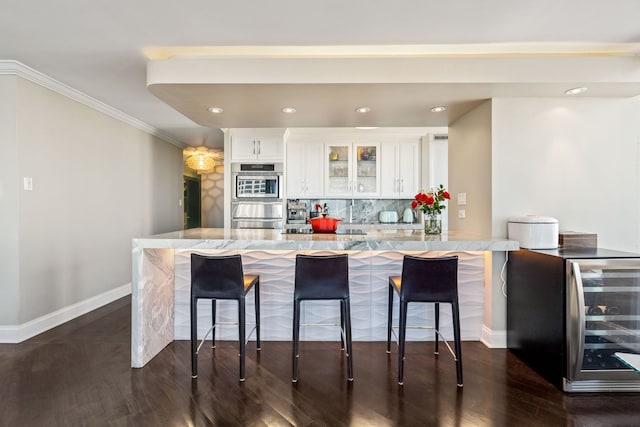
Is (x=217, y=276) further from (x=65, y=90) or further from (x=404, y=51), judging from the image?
(x=65, y=90)

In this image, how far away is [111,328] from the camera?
3242mm

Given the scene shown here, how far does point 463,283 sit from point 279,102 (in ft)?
7.60

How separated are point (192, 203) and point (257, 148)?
142 inches

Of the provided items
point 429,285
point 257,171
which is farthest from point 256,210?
point 429,285

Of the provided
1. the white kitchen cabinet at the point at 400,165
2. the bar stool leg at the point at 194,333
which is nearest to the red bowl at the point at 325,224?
the bar stool leg at the point at 194,333

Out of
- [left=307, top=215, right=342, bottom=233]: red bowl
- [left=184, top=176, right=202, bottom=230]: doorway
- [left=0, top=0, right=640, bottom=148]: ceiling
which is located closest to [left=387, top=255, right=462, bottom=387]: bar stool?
[left=307, top=215, right=342, bottom=233]: red bowl

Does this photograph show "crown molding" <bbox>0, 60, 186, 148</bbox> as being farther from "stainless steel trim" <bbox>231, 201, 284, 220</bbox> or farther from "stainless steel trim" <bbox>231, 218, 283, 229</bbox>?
Answer: "stainless steel trim" <bbox>231, 218, 283, 229</bbox>

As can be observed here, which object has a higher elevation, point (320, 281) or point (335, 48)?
point (335, 48)

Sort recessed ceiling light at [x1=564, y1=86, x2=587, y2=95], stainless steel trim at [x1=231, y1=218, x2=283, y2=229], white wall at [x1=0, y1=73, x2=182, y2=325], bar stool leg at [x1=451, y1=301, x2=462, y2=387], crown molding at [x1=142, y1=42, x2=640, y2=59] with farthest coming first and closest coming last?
stainless steel trim at [x1=231, y1=218, x2=283, y2=229] → white wall at [x1=0, y1=73, x2=182, y2=325] → recessed ceiling light at [x1=564, y1=86, x2=587, y2=95] → crown molding at [x1=142, y1=42, x2=640, y2=59] → bar stool leg at [x1=451, y1=301, x2=462, y2=387]

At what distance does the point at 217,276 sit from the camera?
2.24m

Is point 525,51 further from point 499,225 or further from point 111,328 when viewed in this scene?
point 111,328

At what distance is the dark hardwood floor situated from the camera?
187 centimetres

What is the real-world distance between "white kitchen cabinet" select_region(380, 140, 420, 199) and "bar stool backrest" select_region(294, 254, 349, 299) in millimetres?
3153

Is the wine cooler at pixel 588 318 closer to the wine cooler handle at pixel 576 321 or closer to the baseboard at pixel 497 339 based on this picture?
the wine cooler handle at pixel 576 321
